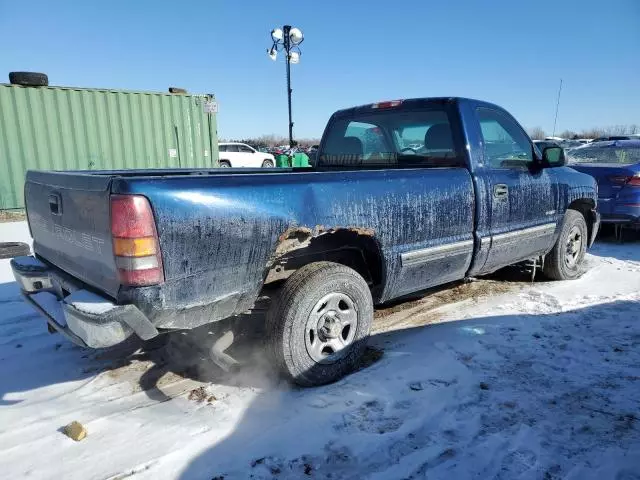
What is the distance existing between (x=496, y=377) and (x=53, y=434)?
8.44 ft

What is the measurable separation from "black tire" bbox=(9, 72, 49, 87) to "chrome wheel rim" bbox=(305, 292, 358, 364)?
9735 mm

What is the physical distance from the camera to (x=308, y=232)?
2648 millimetres

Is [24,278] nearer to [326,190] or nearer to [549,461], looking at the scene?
[326,190]

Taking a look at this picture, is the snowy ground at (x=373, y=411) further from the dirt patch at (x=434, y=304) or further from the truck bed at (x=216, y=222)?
the truck bed at (x=216, y=222)

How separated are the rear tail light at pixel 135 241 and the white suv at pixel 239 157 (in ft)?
63.1

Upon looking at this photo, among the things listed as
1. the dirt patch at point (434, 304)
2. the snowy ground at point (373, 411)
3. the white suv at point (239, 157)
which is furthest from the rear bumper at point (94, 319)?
the white suv at point (239, 157)

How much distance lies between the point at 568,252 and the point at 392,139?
253cm

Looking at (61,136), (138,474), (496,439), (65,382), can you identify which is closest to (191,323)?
(138,474)

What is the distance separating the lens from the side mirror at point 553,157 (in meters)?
4.14

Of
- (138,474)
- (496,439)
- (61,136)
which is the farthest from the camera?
(61,136)

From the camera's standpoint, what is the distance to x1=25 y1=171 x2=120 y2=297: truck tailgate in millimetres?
2244

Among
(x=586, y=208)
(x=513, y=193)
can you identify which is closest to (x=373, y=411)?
(x=513, y=193)

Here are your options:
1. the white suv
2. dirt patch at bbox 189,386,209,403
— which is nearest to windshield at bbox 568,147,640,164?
dirt patch at bbox 189,386,209,403

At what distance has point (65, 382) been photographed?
2.97 metres
